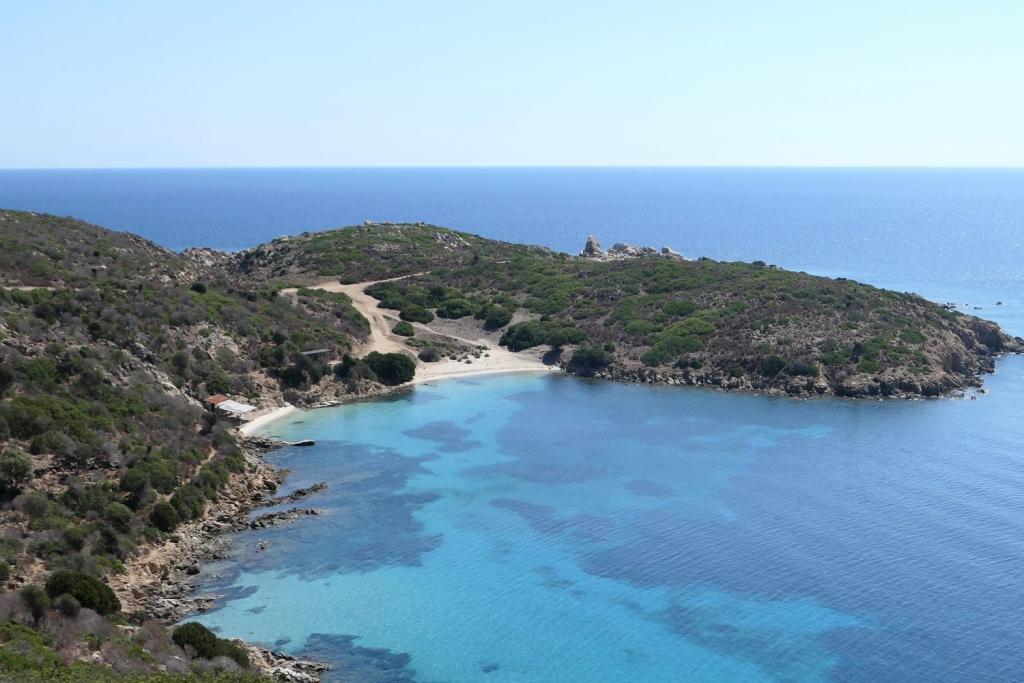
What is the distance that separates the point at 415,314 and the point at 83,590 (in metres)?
62.1

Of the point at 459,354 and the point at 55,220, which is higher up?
the point at 55,220

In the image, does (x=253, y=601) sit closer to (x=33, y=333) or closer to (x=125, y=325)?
(x=33, y=333)

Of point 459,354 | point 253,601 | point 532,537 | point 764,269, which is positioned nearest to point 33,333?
point 253,601

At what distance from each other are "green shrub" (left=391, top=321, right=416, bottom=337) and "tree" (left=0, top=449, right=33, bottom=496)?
48546 mm

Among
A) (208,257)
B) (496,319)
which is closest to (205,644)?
(496,319)

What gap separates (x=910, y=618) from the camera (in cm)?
3766

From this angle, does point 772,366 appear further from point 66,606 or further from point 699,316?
point 66,606

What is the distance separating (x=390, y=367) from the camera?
77375 mm

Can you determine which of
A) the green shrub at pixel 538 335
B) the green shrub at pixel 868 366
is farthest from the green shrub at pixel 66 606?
the green shrub at pixel 868 366

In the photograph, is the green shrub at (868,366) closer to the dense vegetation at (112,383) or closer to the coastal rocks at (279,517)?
the dense vegetation at (112,383)

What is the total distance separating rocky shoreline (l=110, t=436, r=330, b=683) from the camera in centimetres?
3406

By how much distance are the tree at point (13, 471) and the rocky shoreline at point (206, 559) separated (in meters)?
6.61

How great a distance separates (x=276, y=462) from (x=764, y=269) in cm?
6760

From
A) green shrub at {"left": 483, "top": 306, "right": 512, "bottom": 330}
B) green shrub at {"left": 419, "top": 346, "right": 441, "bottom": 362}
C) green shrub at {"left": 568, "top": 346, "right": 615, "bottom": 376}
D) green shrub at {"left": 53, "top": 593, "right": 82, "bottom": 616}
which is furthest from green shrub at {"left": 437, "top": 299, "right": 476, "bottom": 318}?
green shrub at {"left": 53, "top": 593, "right": 82, "bottom": 616}
